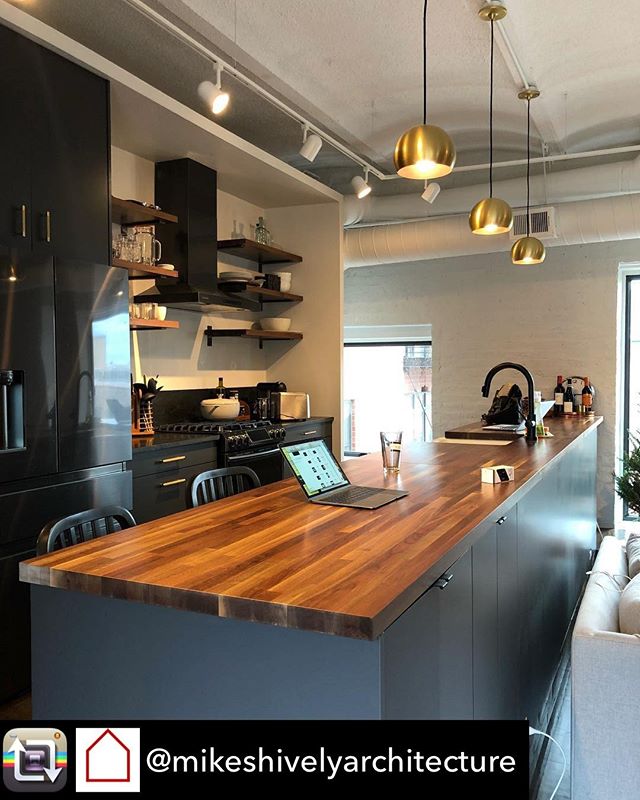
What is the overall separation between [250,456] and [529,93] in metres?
2.73

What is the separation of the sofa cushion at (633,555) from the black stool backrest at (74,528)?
1844mm

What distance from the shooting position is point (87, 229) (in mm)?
3275

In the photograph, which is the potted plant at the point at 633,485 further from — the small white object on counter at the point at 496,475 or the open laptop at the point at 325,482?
the open laptop at the point at 325,482

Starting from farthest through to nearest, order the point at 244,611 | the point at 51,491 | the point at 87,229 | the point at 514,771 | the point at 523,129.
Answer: the point at 523,129, the point at 87,229, the point at 51,491, the point at 514,771, the point at 244,611

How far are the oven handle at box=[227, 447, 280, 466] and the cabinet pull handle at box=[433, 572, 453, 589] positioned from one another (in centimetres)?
268

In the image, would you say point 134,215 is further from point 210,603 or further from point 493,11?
point 210,603

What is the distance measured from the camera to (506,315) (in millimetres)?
6578

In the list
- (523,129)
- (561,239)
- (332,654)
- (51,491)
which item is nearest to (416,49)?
(523,129)

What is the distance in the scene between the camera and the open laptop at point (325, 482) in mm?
2072

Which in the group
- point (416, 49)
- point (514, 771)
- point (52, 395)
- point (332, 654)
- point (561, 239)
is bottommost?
point (514, 771)

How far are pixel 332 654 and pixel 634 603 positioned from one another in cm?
122

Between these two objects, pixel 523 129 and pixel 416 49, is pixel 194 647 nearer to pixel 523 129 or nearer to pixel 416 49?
pixel 416 49

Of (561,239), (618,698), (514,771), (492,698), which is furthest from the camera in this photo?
(561,239)

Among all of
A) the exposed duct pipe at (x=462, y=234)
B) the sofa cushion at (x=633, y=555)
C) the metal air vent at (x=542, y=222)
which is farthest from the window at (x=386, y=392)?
the sofa cushion at (x=633, y=555)
